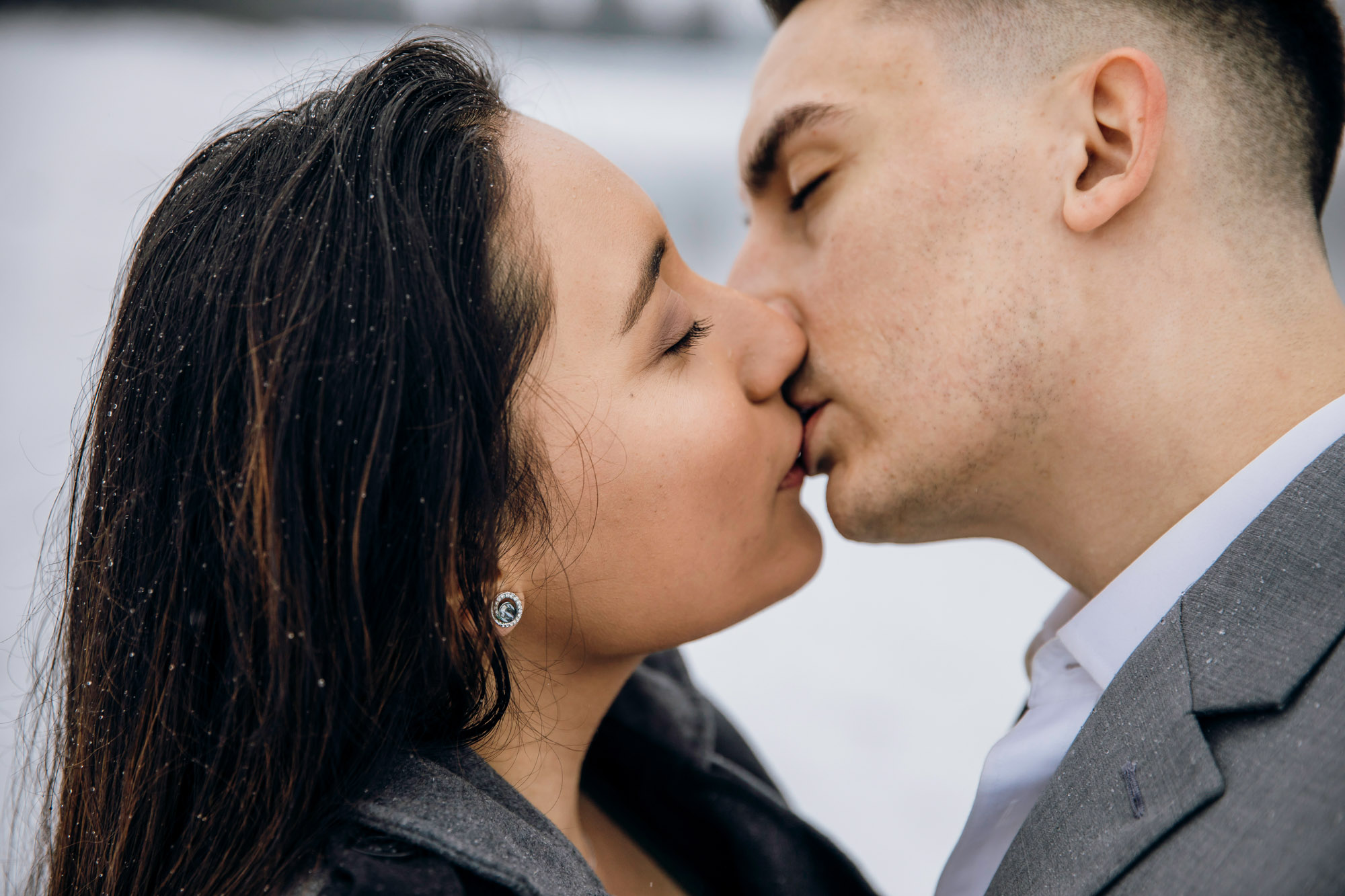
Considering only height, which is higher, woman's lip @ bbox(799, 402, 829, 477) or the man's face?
the man's face

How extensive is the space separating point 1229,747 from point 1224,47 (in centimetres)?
103

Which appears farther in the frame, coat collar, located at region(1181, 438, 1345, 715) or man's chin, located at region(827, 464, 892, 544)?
man's chin, located at region(827, 464, 892, 544)

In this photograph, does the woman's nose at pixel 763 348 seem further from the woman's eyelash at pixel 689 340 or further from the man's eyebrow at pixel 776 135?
the man's eyebrow at pixel 776 135

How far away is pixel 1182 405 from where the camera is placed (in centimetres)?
126

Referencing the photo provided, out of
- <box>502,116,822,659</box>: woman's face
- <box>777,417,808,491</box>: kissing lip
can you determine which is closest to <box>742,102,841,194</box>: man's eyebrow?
<box>502,116,822,659</box>: woman's face

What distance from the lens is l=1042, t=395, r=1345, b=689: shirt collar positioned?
3.79ft

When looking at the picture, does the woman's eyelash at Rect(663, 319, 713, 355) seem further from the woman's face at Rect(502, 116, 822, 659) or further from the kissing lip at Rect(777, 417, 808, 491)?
the kissing lip at Rect(777, 417, 808, 491)

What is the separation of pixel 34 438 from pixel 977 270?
140 inches

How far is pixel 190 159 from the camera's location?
1190mm

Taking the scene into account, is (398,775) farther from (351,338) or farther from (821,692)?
(821,692)

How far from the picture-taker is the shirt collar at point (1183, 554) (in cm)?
116

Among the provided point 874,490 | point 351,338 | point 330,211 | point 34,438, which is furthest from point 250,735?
point 34,438

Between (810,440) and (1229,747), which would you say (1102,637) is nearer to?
(1229,747)

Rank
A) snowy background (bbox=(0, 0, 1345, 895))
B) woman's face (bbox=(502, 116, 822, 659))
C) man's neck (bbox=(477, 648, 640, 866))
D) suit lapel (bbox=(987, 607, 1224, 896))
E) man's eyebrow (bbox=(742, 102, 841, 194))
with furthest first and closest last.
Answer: snowy background (bbox=(0, 0, 1345, 895)), man's eyebrow (bbox=(742, 102, 841, 194)), man's neck (bbox=(477, 648, 640, 866)), woman's face (bbox=(502, 116, 822, 659)), suit lapel (bbox=(987, 607, 1224, 896))
